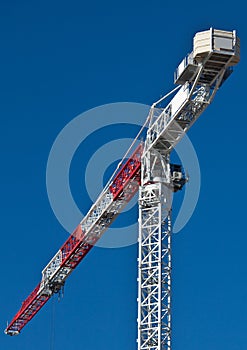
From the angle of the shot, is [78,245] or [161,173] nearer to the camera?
[161,173]

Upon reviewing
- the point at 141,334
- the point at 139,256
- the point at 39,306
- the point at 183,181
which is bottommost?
the point at 141,334

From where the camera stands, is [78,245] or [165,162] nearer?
[165,162]

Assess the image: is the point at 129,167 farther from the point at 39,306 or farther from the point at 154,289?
the point at 39,306

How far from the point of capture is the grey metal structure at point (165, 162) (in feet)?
303

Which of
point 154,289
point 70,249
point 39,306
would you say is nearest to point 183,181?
point 154,289

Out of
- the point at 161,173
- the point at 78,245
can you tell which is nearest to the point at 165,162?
the point at 161,173

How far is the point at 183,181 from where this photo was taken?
338ft

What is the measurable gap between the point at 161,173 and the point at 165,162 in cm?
108

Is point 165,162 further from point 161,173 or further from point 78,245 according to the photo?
point 78,245

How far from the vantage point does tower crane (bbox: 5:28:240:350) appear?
304 ft

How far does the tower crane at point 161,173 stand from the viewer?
9262cm

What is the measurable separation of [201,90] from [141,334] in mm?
21160

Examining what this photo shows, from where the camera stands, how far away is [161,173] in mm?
102562

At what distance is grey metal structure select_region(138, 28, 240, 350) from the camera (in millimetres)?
92375
